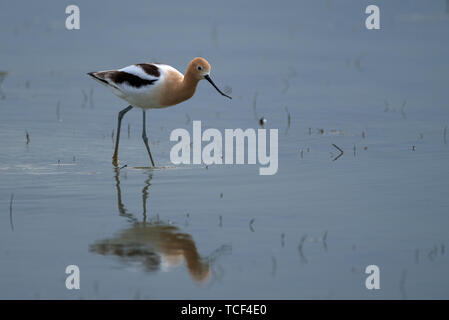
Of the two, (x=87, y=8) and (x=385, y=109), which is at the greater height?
(x=87, y=8)

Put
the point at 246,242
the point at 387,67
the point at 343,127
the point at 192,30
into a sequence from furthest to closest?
1. the point at 192,30
2. the point at 387,67
3. the point at 343,127
4. the point at 246,242

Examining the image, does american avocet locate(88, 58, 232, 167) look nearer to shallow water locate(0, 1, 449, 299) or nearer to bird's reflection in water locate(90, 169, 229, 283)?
shallow water locate(0, 1, 449, 299)

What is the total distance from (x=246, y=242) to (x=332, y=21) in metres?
14.8

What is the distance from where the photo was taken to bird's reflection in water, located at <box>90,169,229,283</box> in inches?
259

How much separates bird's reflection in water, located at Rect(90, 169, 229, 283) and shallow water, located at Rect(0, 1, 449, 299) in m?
0.02

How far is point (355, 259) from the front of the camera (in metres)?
6.78

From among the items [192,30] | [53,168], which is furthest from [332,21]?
[53,168]

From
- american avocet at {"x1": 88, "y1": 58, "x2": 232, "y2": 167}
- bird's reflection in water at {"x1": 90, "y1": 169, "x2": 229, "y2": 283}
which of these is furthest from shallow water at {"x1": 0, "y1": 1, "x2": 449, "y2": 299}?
american avocet at {"x1": 88, "y1": 58, "x2": 232, "y2": 167}

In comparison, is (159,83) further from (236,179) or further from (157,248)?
(157,248)

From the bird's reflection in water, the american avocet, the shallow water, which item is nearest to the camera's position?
the shallow water

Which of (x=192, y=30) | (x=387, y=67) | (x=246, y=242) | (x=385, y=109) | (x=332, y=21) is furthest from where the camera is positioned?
(x=332, y=21)

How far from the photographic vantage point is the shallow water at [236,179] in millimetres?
6465

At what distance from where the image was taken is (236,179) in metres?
9.17

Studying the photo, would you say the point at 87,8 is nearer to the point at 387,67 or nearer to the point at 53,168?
the point at 387,67
